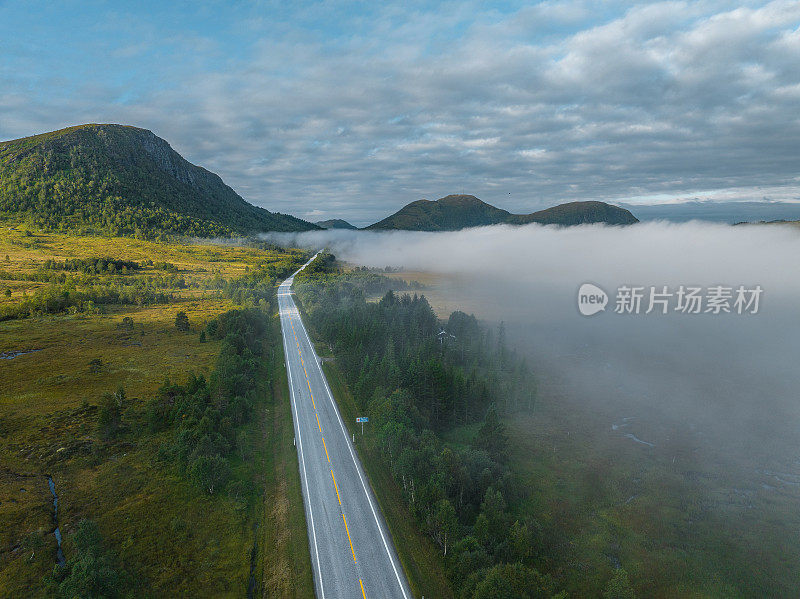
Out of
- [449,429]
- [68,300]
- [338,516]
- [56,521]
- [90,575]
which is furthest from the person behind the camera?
[68,300]

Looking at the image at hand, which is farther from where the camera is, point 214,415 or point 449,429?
point 449,429

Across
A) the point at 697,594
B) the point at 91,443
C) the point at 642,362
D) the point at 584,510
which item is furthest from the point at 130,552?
the point at 642,362

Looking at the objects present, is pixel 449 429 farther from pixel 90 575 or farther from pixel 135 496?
pixel 90 575

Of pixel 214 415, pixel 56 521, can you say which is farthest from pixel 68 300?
pixel 56 521

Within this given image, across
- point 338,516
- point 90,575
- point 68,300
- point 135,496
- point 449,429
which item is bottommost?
point 449,429

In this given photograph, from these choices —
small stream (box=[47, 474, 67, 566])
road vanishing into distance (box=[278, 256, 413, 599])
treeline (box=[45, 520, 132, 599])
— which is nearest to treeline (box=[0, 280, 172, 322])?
small stream (box=[47, 474, 67, 566])

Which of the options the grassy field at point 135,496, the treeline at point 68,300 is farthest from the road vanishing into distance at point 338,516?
the treeline at point 68,300

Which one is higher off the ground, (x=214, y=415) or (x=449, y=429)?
(x=214, y=415)
